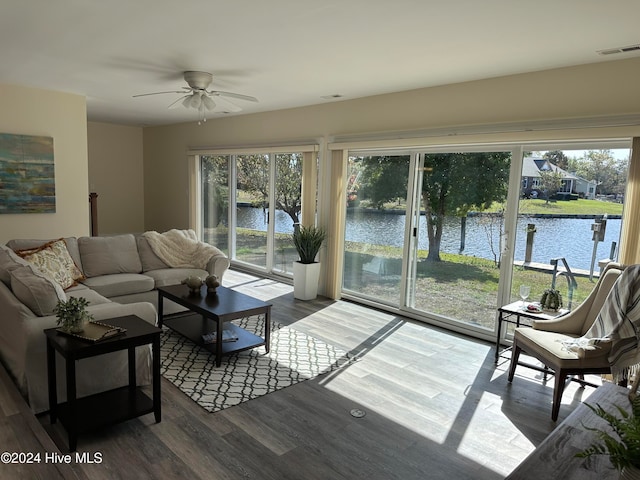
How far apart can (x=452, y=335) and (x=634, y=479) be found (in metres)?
3.63

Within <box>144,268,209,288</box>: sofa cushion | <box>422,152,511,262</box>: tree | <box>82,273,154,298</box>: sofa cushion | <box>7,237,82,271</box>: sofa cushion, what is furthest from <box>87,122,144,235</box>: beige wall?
<box>422,152,511,262</box>: tree

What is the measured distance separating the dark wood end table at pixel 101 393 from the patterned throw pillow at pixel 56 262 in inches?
57.7

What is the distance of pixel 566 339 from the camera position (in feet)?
10.5

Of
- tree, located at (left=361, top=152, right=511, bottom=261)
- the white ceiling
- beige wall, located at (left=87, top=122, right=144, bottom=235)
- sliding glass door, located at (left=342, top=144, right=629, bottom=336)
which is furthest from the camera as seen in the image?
beige wall, located at (left=87, top=122, right=144, bottom=235)

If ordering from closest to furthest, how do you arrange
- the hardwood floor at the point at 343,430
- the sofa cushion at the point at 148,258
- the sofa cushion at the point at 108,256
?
the hardwood floor at the point at 343,430
the sofa cushion at the point at 108,256
the sofa cushion at the point at 148,258

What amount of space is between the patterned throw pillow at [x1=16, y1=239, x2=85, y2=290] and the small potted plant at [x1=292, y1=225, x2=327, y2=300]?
2.43 metres

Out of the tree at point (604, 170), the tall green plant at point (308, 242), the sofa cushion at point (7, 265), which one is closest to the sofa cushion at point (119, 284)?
the sofa cushion at point (7, 265)

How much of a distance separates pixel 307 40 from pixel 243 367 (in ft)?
8.42

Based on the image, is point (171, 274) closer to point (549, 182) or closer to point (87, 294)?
point (87, 294)

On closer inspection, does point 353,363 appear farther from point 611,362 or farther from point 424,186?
point 424,186

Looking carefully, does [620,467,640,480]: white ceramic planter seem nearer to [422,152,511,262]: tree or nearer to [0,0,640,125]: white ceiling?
[0,0,640,125]: white ceiling

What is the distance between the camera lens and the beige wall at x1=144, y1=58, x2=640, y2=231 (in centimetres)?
345

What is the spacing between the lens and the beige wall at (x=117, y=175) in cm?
870

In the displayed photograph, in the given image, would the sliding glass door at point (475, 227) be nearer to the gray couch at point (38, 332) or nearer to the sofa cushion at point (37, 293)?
the gray couch at point (38, 332)
